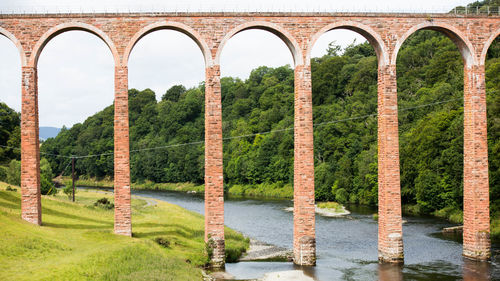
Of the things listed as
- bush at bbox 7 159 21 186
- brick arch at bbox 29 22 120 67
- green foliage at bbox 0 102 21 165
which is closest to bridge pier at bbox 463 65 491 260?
brick arch at bbox 29 22 120 67

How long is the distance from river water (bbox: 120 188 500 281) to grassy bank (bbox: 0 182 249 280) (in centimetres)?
308

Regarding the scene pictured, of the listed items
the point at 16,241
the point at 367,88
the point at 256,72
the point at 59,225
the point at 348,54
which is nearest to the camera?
the point at 16,241

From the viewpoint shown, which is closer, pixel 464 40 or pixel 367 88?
pixel 464 40

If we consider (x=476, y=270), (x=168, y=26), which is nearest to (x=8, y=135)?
(x=168, y=26)

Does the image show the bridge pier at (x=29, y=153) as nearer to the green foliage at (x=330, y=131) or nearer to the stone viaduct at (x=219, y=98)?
the stone viaduct at (x=219, y=98)

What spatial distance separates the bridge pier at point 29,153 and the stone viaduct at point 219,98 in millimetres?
40

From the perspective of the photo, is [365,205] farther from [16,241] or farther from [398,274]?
[16,241]

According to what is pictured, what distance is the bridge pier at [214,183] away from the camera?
21562 millimetres

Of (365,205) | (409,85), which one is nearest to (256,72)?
(409,85)

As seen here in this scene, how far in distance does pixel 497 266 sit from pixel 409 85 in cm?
3969

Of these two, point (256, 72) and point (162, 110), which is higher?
point (256, 72)

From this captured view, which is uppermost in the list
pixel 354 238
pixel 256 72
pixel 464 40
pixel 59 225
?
pixel 256 72

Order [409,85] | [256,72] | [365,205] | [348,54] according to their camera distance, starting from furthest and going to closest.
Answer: [256,72] < [348,54] < [409,85] < [365,205]

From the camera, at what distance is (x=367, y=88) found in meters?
65.2
